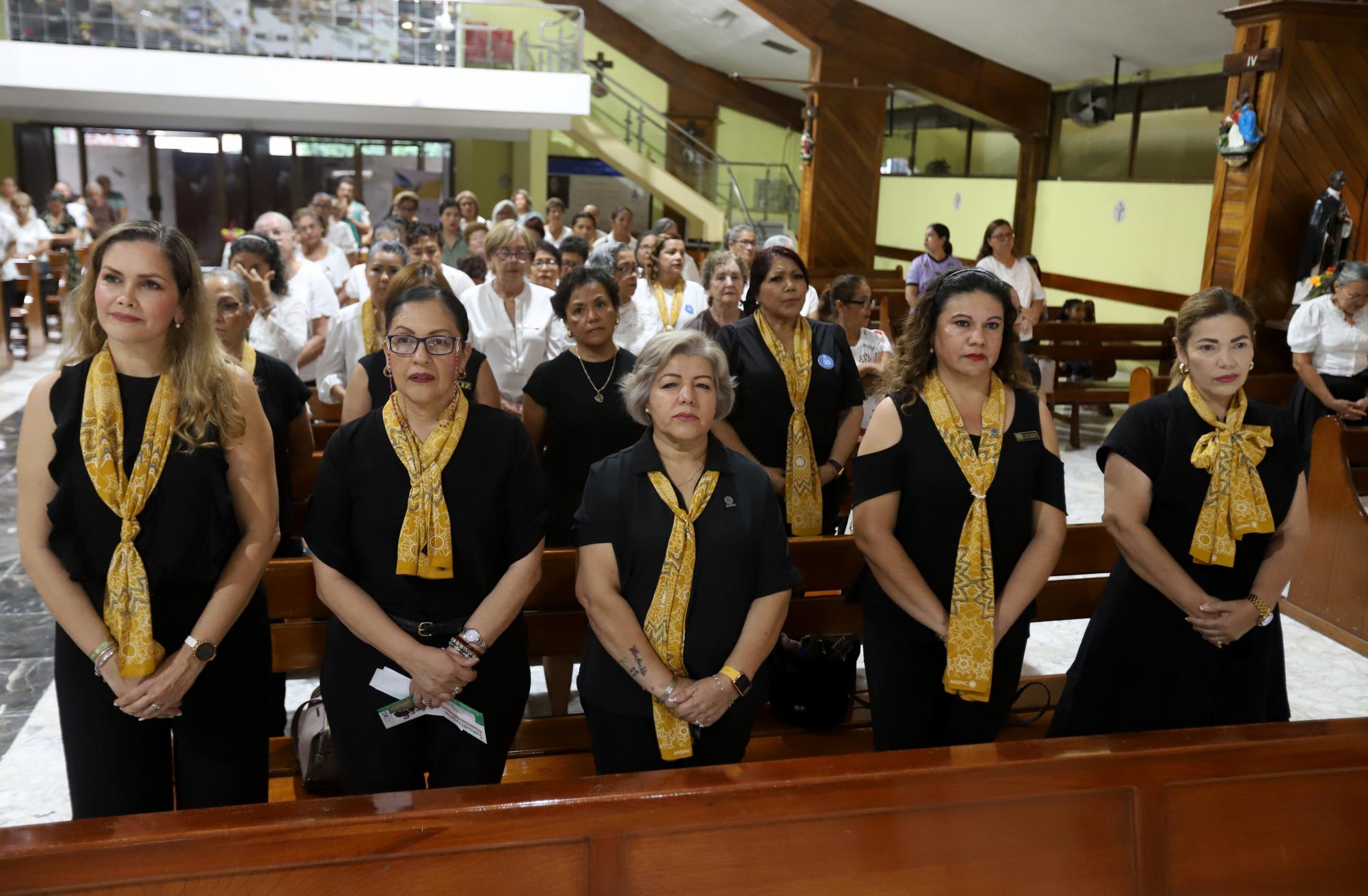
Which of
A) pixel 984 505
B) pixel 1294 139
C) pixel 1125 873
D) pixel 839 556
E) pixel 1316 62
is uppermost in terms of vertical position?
pixel 1316 62

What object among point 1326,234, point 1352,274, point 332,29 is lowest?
point 1352,274

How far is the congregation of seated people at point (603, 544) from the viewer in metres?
2.02

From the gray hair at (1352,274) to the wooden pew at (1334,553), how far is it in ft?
4.06

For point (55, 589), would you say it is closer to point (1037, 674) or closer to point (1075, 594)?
point (1075, 594)

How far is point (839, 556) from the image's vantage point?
10.00 ft

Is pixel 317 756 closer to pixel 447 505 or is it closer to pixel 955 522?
pixel 447 505

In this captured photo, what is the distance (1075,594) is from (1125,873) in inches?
61.5

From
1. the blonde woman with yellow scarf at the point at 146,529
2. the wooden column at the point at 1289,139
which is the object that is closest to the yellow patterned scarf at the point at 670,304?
the blonde woman with yellow scarf at the point at 146,529

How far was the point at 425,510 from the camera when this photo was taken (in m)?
2.11

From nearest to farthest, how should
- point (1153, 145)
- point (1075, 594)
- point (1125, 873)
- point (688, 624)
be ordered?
point (1125, 873) → point (688, 624) → point (1075, 594) → point (1153, 145)

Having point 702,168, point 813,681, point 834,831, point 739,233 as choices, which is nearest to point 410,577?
point 834,831

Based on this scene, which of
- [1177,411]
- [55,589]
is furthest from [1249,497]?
[55,589]

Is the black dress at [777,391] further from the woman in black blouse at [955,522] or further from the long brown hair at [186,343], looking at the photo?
the long brown hair at [186,343]

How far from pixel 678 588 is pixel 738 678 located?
208 mm
